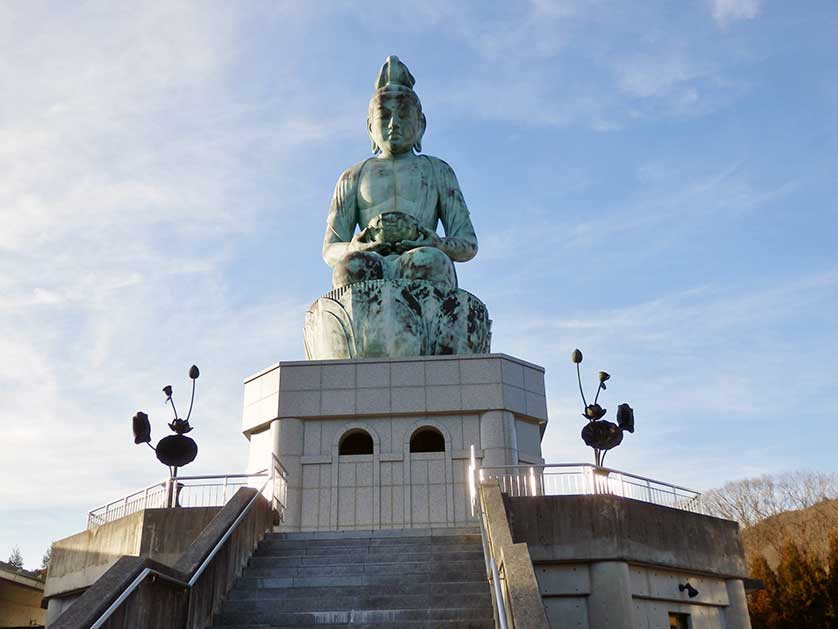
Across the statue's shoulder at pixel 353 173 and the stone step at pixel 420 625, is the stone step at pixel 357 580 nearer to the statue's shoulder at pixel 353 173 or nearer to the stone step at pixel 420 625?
the stone step at pixel 420 625

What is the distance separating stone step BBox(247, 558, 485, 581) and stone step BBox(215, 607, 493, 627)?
3.52 feet

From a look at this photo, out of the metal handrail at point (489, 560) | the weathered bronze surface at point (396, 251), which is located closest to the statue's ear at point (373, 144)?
the weathered bronze surface at point (396, 251)

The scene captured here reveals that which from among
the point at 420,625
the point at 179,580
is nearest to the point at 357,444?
the point at 420,625

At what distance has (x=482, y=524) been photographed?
33.0 ft

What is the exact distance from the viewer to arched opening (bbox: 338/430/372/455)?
15047 mm

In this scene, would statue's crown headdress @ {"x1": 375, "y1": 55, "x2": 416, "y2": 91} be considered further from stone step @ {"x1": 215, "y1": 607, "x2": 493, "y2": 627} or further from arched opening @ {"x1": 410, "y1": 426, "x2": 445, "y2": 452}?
stone step @ {"x1": 215, "y1": 607, "x2": 493, "y2": 627}

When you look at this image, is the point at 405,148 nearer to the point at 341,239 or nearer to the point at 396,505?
the point at 341,239

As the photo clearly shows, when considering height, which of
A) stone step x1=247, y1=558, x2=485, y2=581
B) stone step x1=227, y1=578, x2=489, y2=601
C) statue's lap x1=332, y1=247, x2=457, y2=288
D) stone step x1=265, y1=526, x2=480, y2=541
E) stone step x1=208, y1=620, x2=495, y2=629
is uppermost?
statue's lap x1=332, y1=247, x2=457, y2=288

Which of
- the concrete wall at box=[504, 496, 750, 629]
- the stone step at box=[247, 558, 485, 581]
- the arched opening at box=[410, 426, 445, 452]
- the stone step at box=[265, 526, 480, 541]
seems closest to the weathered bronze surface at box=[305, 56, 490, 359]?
the arched opening at box=[410, 426, 445, 452]

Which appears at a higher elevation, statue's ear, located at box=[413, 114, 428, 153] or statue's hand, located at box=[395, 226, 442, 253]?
statue's ear, located at box=[413, 114, 428, 153]

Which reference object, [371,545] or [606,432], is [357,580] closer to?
[371,545]

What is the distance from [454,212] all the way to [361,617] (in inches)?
455

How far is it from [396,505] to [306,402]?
239cm

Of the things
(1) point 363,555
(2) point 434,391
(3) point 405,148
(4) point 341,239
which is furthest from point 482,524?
(3) point 405,148
